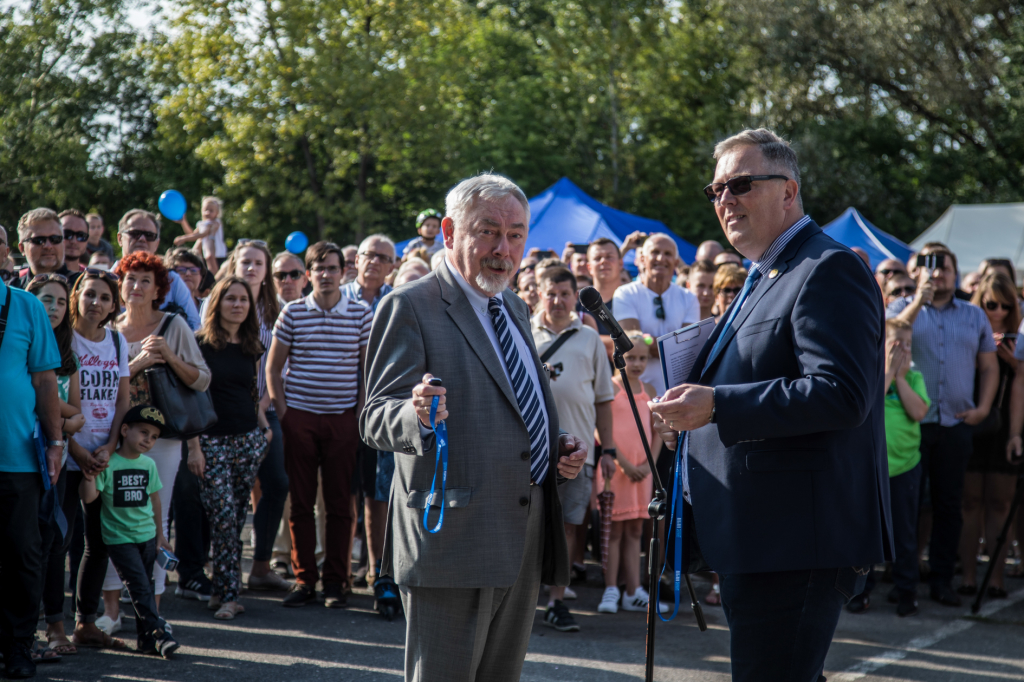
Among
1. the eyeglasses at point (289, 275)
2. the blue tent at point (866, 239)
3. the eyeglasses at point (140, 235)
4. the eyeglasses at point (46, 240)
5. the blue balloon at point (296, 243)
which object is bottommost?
the eyeglasses at point (46, 240)

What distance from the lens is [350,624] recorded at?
557cm

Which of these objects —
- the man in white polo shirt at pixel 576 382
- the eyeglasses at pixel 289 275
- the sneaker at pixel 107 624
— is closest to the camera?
the sneaker at pixel 107 624

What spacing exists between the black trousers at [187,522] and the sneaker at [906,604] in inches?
186

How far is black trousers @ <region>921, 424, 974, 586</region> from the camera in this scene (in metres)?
6.57

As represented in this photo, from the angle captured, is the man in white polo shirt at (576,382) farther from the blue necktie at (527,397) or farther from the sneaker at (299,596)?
the blue necktie at (527,397)

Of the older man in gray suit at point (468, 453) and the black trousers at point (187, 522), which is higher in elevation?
the older man in gray suit at point (468, 453)

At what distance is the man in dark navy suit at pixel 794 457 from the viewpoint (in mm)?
2441

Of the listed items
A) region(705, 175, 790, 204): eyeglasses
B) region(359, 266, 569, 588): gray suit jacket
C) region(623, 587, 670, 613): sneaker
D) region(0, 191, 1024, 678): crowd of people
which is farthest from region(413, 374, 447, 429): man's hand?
region(623, 587, 670, 613): sneaker

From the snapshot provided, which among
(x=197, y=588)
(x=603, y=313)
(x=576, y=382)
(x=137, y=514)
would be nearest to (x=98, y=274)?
(x=137, y=514)

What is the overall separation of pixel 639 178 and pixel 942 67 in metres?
8.01

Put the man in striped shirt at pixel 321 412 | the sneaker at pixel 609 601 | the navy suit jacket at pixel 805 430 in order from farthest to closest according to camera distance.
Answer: the sneaker at pixel 609 601
the man in striped shirt at pixel 321 412
the navy suit jacket at pixel 805 430

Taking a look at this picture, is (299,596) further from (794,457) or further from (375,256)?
(794,457)

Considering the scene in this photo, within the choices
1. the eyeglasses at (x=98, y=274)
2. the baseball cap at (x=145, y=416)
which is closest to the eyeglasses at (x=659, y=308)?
the baseball cap at (x=145, y=416)

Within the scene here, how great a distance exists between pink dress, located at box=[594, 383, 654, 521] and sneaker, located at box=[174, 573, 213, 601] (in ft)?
9.00
